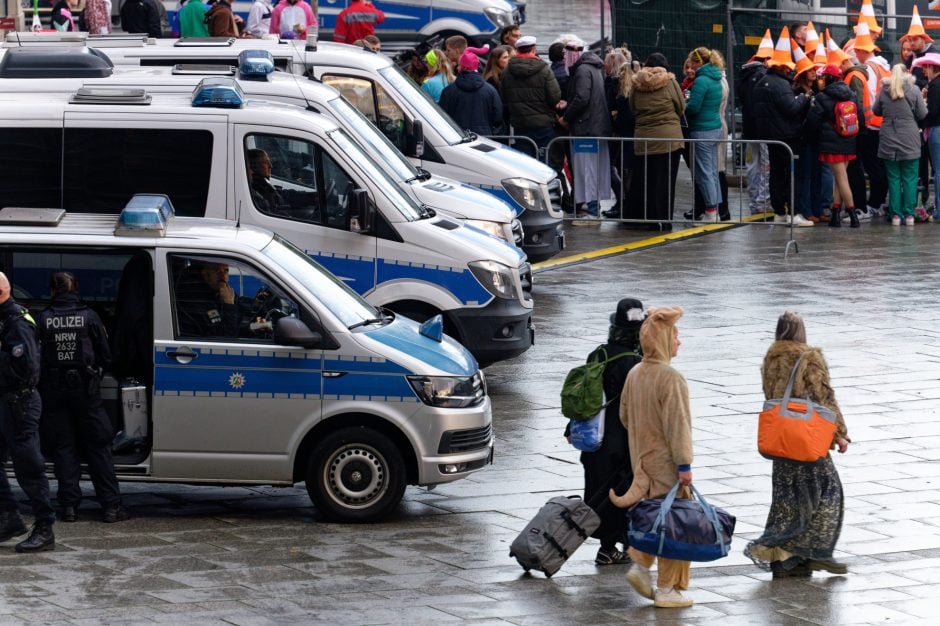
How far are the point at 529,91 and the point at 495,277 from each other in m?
8.40

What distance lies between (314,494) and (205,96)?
3.57 metres

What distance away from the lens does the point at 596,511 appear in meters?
9.19

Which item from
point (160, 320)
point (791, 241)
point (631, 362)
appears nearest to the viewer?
point (631, 362)

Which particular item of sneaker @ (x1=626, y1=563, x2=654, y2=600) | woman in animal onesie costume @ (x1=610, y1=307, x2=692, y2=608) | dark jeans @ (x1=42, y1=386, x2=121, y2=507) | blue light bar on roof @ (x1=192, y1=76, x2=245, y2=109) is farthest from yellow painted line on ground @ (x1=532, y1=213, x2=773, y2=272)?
sneaker @ (x1=626, y1=563, x2=654, y2=600)

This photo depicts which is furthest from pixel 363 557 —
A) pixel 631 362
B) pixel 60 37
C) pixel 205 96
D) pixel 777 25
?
pixel 777 25

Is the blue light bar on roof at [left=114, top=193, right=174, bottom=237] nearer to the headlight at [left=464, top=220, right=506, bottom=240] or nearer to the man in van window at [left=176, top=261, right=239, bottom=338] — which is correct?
the man in van window at [left=176, top=261, right=239, bottom=338]

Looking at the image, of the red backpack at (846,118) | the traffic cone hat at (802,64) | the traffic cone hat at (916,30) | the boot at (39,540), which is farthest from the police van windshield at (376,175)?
the traffic cone hat at (916,30)

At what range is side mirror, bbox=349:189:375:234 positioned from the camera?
39.9 ft

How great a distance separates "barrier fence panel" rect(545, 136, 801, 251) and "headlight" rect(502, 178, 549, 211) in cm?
388

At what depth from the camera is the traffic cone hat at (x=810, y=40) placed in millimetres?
22609

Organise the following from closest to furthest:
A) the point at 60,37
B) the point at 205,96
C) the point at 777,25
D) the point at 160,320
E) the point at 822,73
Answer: the point at 160,320
the point at 205,96
the point at 60,37
the point at 822,73
the point at 777,25

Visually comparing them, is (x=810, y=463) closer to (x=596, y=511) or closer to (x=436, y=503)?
(x=596, y=511)

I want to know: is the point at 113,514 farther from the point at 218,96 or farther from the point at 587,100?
the point at 587,100

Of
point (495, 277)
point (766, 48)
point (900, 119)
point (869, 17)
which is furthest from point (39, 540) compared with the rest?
point (869, 17)
